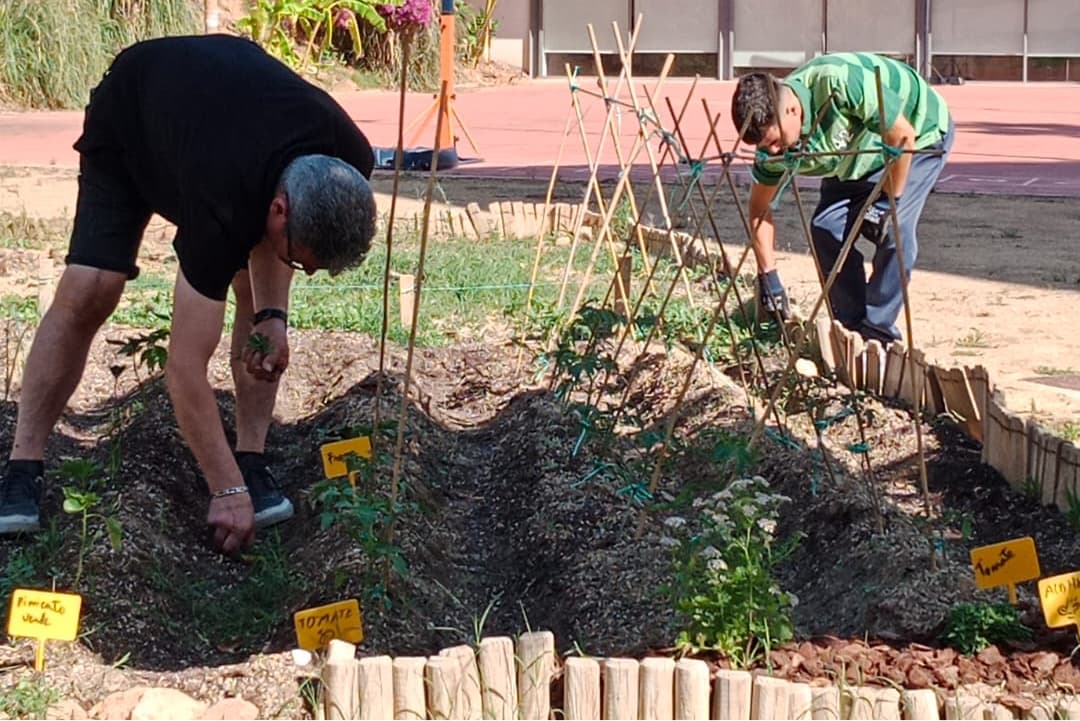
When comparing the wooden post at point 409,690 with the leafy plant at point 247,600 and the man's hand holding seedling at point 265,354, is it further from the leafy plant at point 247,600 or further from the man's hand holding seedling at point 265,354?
the man's hand holding seedling at point 265,354

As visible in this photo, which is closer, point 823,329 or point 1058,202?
point 823,329

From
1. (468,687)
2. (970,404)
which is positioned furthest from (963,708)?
(970,404)

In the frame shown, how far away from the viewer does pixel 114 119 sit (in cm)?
379

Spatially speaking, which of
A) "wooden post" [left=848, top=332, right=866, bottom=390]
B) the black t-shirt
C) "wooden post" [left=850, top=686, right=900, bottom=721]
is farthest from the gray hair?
"wooden post" [left=848, top=332, right=866, bottom=390]

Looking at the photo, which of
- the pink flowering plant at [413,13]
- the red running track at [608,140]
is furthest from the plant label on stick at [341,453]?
the pink flowering plant at [413,13]

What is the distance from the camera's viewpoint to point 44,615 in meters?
2.90

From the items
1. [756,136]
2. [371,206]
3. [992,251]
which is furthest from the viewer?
[992,251]

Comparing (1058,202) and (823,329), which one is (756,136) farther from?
(1058,202)

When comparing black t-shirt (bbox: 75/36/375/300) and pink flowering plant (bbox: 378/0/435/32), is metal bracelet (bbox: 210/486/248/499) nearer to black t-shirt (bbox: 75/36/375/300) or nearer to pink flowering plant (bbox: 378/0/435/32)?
black t-shirt (bbox: 75/36/375/300)

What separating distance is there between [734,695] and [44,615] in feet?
4.10

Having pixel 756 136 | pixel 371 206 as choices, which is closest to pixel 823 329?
pixel 756 136

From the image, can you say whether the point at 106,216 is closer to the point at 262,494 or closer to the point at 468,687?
the point at 262,494

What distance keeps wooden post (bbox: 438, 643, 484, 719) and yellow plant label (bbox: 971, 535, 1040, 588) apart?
1.06 metres

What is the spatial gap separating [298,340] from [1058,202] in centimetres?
590
